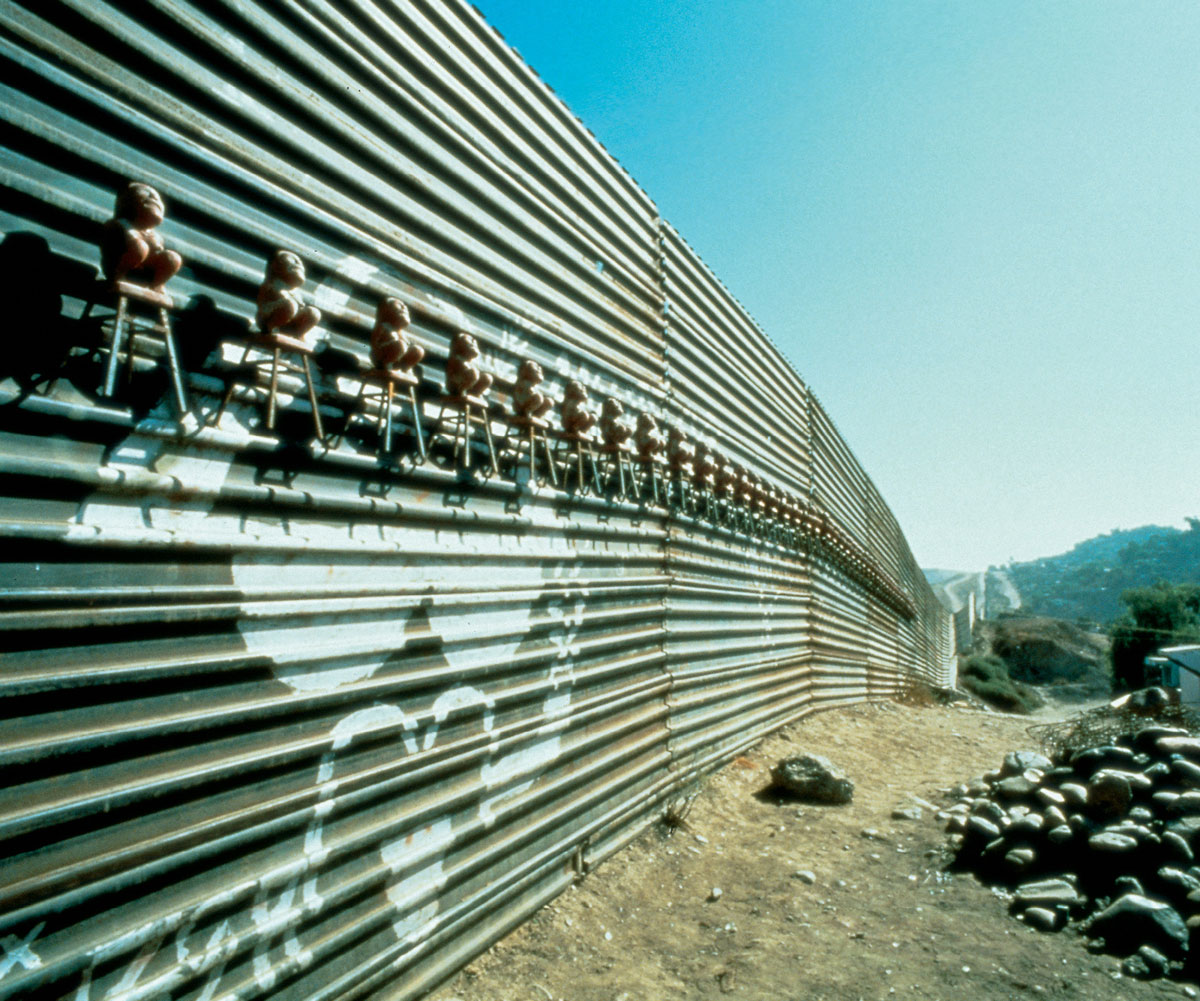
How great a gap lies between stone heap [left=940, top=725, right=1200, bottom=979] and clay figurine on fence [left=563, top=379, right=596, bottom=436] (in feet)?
14.3

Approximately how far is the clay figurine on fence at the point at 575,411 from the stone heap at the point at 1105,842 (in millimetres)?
4345

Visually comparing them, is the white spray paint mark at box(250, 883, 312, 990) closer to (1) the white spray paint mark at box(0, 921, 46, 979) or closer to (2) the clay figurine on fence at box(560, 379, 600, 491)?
(1) the white spray paint mark at box(0, 921, 46, 979)

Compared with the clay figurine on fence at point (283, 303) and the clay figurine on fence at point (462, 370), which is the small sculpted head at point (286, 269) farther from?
the clay figurine on fence at point (462, 370)

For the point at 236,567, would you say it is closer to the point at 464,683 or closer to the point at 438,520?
the point at 438,520

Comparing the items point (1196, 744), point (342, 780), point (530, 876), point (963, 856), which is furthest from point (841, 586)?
point (342, 780)

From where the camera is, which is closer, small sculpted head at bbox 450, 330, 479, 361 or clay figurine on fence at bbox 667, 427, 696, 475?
Answer: small sculpted head at bbox 450, 330, 479, 361

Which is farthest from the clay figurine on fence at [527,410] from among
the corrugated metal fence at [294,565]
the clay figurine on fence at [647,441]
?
the clay figurine on fence at [647,441]

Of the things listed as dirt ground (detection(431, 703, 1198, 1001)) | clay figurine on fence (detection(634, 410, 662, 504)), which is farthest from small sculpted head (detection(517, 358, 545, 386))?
dirt ground (detection(431, 703, 1198, 1001))

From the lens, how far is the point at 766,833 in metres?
Answer: 6.33

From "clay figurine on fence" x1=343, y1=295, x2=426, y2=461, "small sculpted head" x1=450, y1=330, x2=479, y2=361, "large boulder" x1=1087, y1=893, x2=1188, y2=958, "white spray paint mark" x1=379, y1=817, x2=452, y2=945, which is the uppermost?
"small sculpted head" x1=450, y1=330, x2=479, y2=361

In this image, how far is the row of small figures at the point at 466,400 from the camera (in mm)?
2410

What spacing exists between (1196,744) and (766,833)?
4.10 meters

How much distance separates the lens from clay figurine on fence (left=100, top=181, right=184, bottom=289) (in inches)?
92.2

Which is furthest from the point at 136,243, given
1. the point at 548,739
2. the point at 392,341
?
the point at 548,739
